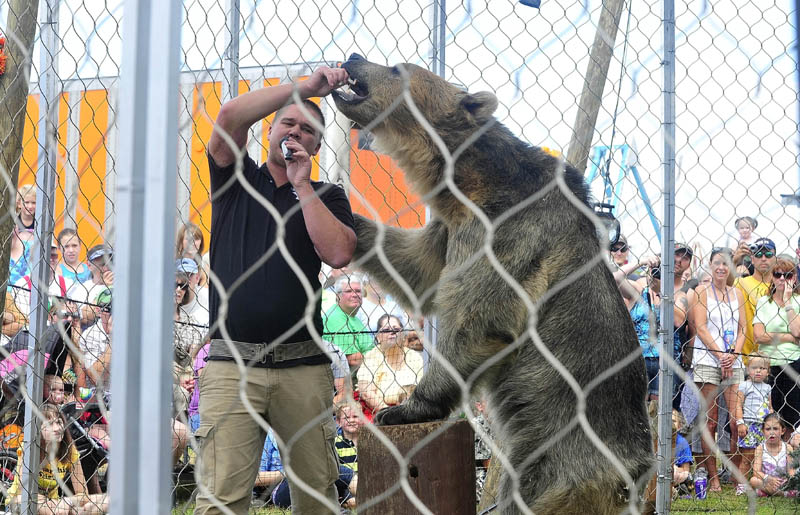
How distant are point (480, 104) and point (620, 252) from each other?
6.89ft

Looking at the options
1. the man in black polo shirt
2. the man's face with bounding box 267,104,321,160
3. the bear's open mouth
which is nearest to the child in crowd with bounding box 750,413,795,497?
the man in black polo shirt

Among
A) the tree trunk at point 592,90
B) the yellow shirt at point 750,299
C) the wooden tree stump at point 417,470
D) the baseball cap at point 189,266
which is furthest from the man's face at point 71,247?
the yellow shirt at point 750,299

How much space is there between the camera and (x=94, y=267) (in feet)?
17.2

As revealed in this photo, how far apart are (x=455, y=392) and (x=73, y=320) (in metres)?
2.79

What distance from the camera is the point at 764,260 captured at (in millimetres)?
4672

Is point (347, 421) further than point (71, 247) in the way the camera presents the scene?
No

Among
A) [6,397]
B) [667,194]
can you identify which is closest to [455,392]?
[667,194]

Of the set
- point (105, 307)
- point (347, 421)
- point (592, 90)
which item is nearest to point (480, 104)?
point (592, 90)

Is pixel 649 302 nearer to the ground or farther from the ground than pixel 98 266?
nearer to the ground

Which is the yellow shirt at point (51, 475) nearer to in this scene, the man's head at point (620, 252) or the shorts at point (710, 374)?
the man's head at point (620, 252)

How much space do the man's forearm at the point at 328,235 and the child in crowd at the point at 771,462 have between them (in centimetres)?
274

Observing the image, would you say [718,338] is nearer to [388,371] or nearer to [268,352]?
[388,371]

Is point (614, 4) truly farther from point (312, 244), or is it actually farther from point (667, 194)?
point (312, 244)

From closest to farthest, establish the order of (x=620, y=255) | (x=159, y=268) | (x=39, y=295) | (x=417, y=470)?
(x=159, y=268), (x=417, y=470), (x=39, y=295), (x=620, y=255)
